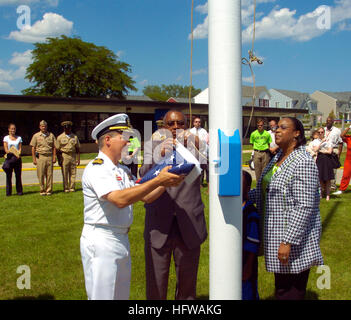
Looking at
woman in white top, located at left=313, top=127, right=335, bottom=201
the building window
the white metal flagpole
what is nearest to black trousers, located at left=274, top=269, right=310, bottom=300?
the white metal flagpole

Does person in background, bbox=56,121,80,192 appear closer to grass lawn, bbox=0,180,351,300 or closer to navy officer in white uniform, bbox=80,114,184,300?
grass lawn, bbox=0,180,351,300

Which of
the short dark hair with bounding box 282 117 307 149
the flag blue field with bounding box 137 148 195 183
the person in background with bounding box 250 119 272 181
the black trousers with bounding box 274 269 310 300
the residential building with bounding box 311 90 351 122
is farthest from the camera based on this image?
the residential building with bounding box 311 90 351 122

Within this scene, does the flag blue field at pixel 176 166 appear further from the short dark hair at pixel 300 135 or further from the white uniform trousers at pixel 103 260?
the short dark hair at pixel 300 135

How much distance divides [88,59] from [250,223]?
45563 mm

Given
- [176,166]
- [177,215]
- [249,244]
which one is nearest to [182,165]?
[176,166]

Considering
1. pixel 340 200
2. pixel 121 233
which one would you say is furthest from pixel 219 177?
pixel 340 200

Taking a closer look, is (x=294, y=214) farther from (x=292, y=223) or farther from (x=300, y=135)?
(x=300, y=135)

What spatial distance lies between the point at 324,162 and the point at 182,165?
7439 millimetres

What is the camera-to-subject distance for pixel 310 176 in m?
2.62

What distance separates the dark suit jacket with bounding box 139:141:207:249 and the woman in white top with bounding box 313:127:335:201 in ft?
21.1

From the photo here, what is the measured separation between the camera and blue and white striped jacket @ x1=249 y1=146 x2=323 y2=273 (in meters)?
2.59

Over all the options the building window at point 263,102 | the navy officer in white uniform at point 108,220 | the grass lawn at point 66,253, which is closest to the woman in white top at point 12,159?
the grass lawn at point 66,253
